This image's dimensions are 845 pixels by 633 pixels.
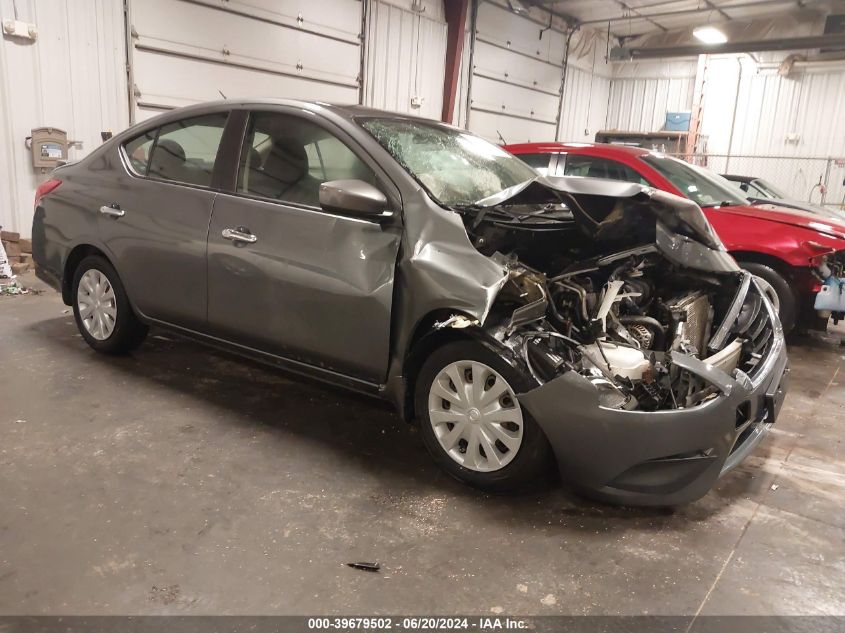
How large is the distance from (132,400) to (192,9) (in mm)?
5567

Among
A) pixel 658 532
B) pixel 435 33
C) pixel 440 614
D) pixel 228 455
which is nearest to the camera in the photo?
pixel 440 614

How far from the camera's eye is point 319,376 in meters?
2.96

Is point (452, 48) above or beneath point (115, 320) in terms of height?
above

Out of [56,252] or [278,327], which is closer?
[278,327]

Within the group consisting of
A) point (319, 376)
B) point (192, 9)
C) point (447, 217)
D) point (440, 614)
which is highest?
point (192, 9)

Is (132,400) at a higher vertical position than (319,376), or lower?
lower

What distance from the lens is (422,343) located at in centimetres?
264

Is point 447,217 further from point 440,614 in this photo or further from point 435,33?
point 435,33

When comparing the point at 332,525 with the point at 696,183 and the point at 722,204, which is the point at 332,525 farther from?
the point at 696,183

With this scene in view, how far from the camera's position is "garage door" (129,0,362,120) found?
701cm

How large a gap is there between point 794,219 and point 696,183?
88 cm

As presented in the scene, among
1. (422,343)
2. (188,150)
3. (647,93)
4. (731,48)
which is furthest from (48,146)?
(647,93)

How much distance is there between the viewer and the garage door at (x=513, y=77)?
444 inches

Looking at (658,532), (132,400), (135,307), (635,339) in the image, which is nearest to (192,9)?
(135,307)
